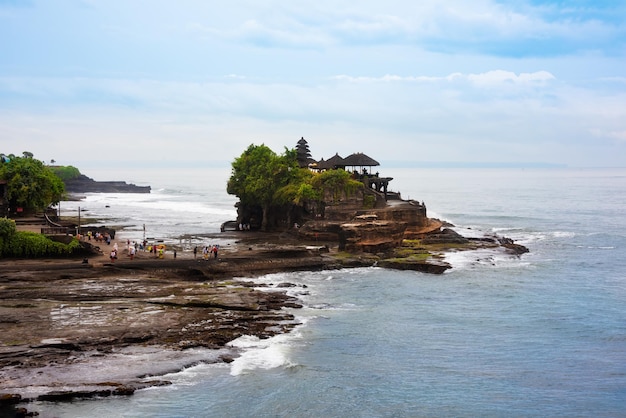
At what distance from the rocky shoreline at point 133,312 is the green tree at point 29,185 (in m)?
24.9

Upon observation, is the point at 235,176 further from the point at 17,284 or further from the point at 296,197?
the point at 17,284

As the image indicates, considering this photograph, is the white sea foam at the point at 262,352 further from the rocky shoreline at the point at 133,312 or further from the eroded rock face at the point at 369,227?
the eroded rock face at the point at 369,227

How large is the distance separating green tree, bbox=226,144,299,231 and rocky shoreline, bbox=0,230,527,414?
1936 centimetres

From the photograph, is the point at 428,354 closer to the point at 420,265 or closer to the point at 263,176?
the point at 420,265

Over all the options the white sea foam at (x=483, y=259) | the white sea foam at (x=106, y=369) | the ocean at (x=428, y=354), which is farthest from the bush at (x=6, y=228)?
the white sea foam at (x=483, y=259)

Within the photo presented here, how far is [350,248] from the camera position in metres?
63.7

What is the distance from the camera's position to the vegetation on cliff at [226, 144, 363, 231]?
76625 millimetres

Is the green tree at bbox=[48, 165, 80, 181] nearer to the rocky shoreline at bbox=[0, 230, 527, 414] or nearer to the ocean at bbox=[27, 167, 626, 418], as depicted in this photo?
the rocky shoreline at bbox=[0, 230, 527, 414]

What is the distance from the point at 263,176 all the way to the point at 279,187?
2.61m

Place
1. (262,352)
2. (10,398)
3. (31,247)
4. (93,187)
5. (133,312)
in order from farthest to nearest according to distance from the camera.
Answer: (93,187), (31,247), (133,312), (262,352), (10,398)

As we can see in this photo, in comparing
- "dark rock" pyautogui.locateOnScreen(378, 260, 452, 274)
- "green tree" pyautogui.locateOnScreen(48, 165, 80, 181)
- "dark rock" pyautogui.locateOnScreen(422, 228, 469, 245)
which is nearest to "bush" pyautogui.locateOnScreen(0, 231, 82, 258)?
"dark rock" pyautogui.locateOnScreen(378, 260, 452, 274)

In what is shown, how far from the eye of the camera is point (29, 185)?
73.7 m

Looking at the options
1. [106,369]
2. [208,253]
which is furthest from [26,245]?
[106,369]

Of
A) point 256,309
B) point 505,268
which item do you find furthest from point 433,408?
point 505,268
